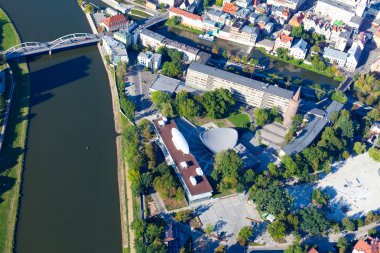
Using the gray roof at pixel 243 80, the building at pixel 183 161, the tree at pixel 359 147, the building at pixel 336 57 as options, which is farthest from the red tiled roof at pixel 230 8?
the tree at pixel 359 147

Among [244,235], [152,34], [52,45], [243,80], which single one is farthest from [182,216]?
[52,45]

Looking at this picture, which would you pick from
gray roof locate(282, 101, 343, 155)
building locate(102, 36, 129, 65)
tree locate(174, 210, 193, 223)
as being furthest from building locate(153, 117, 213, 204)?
building locate(102, 36, 129, 65)

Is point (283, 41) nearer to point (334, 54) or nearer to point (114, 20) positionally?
point (334, 54)

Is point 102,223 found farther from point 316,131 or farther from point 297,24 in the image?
point 297,24

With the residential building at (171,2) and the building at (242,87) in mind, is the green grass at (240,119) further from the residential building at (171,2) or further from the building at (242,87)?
the residential building at (171,2)

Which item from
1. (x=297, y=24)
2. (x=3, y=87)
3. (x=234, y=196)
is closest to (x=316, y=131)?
(x=234, y=196)

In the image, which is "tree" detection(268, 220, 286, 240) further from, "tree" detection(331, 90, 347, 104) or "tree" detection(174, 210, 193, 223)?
"tree" detection(331, 90, 347, 104)
